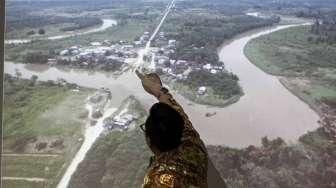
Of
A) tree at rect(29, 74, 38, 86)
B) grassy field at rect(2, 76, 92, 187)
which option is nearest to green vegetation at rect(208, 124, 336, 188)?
grassy field at rect(2, 76, 92, 187)

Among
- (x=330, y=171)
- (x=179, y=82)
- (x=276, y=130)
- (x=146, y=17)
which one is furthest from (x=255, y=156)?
(x=146, y=17)

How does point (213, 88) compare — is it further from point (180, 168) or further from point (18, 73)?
point (180, 168)

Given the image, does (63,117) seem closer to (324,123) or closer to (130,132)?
(130,132)

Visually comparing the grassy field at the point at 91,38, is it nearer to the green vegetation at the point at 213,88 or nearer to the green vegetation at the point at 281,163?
the green vegetation at the point at 213,88

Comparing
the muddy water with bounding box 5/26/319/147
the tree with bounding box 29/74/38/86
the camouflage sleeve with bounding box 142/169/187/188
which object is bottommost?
the muddy water with bounding box 5/26/319/147

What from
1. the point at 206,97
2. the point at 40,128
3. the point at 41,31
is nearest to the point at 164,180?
the point at 206,97

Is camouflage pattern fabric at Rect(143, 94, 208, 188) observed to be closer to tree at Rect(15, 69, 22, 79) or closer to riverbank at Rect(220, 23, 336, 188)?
riverbank at Rect(220, 23, 336, 188)
